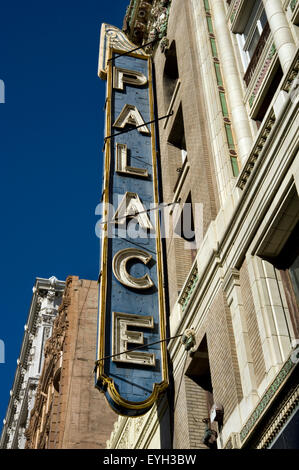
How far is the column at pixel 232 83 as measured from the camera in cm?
1705

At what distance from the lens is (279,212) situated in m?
13.3

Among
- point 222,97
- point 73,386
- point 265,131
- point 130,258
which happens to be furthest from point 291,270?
point 73,386

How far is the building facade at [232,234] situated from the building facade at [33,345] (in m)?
34.7

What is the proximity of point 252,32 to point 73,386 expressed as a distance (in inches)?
764

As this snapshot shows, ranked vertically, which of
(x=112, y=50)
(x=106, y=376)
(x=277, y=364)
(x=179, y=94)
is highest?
(x=112, y=50)

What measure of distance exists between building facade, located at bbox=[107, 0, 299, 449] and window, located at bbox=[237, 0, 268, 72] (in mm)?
53

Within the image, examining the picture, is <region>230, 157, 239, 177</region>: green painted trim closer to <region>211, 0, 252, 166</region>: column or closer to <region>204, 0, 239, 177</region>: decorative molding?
<region>204, 0, 239, 177</region>: decorative molding

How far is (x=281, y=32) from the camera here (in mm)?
16031

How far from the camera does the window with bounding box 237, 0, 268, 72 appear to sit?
18.7 m

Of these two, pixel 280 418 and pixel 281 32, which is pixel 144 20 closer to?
pixel 281 32

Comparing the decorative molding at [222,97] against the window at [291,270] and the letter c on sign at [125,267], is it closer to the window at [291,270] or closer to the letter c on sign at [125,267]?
the window at [291,270]
